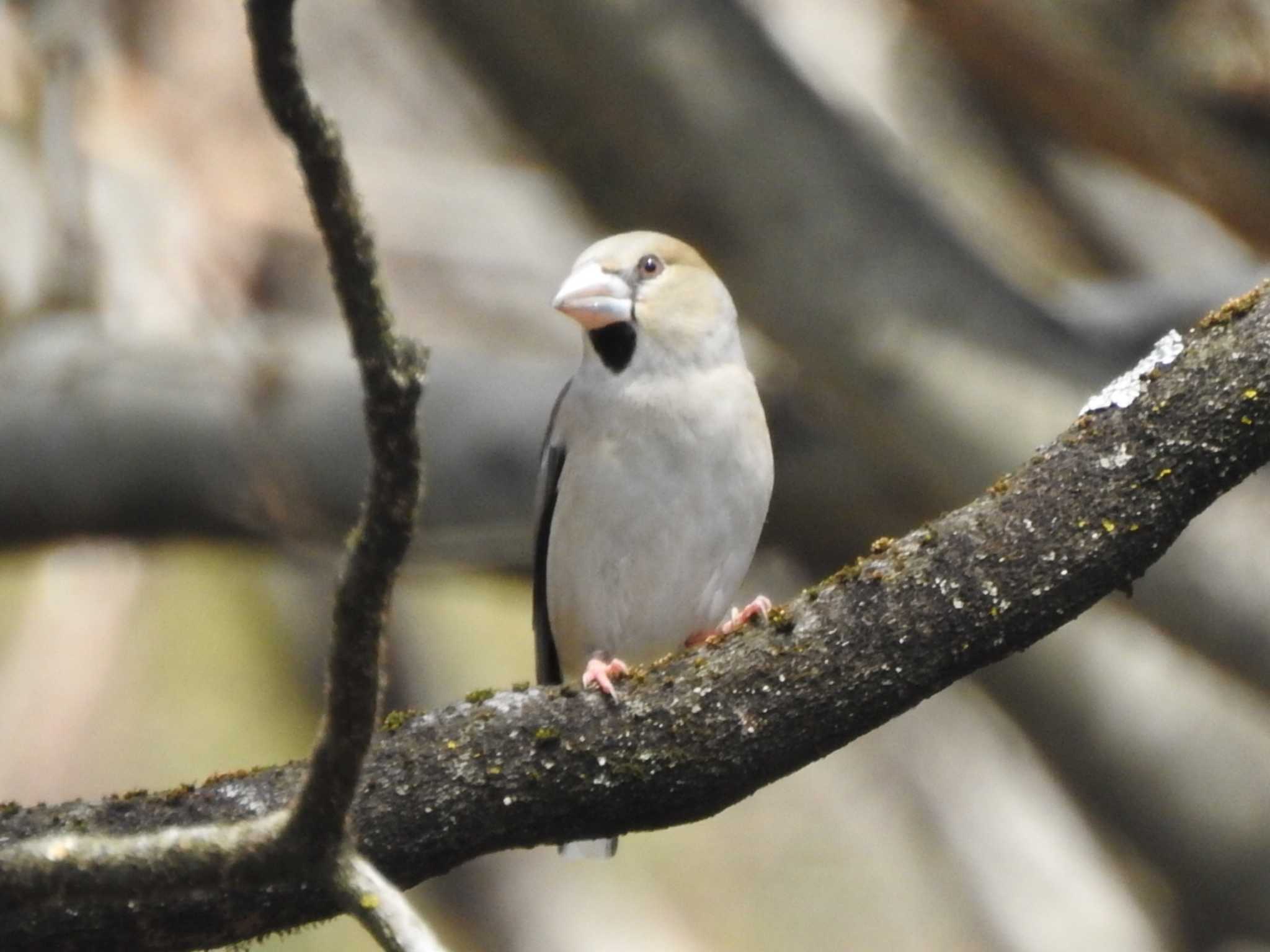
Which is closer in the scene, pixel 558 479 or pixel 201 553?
pixel 558 479

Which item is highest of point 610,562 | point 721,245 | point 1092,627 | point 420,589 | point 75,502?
point 420,589

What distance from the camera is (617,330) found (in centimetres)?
534

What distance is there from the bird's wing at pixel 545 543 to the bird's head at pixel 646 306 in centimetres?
33

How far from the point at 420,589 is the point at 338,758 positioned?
373 inches

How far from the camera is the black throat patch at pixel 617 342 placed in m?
5.33

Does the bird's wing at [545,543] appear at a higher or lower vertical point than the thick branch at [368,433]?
higher

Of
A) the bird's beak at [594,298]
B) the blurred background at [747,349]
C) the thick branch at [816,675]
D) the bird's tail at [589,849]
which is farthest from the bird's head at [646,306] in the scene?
the blurred background at [747,349]

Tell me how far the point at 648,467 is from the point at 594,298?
1.68 ft

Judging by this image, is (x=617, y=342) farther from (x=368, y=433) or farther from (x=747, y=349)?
(x=747, y=349)

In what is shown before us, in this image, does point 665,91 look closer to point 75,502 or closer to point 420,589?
point 75,502

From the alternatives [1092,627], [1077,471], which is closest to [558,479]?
[1077,471]

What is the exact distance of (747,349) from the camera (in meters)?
11.1

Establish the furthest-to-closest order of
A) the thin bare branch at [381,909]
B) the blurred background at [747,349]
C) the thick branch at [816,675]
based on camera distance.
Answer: the blurred background at [747,349] → the thick branch at [816,675] → the thin bare branch at [381,909]

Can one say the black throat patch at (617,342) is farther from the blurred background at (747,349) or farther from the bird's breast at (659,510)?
the blurred background at (747,349)
